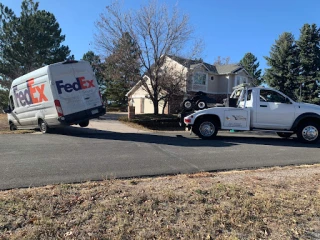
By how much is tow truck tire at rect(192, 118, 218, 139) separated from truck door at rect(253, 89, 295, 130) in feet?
5.41

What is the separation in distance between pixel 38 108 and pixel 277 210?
11.1 m

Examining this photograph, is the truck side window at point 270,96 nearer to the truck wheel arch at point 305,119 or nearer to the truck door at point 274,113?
the truck door at point 274,113

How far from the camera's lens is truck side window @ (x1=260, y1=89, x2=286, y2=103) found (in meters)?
11.5

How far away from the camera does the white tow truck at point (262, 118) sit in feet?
36.8

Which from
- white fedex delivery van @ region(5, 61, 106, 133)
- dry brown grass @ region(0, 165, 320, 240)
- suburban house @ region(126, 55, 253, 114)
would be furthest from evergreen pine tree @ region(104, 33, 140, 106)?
dry brown grass @ region(0, 165, 320, 240)

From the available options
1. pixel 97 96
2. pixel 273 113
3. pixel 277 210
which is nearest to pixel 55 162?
pixel 277 210

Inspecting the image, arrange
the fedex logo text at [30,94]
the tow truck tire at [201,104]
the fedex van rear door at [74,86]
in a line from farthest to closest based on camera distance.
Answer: the tow truck tire at [201,104] → the fedex logo text at [30,94] → the fedex van rear door at [74,86]

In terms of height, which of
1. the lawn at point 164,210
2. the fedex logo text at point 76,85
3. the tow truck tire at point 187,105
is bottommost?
the lawn at point 164,210

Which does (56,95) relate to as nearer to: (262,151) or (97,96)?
(97,96)

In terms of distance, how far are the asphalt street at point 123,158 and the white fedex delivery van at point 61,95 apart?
179 centimetres

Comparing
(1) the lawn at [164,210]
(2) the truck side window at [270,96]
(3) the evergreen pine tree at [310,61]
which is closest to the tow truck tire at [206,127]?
(2) the truck side window at [270,96]

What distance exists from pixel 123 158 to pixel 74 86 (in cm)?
547

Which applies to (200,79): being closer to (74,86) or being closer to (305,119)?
(305,119)

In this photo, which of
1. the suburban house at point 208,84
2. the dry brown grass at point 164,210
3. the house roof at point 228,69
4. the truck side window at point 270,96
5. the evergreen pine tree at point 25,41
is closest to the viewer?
the dry brown grass at point 164,210
